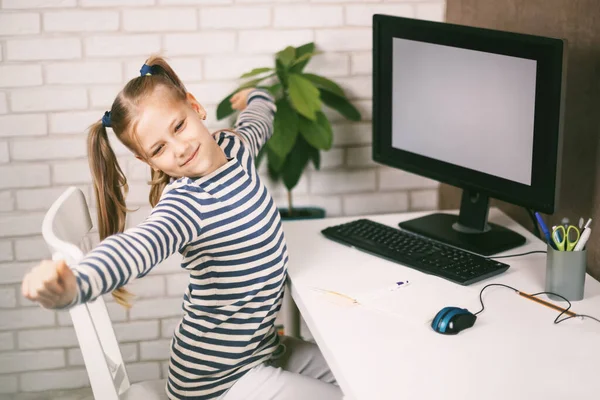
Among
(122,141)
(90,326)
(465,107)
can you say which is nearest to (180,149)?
(122,141)

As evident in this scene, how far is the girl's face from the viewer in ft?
4.81

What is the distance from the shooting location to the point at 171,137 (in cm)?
147

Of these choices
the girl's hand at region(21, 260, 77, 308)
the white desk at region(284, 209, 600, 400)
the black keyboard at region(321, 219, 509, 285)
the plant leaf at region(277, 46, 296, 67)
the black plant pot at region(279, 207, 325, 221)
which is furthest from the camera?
the black plant pot at region(279, 207, 325, 221)

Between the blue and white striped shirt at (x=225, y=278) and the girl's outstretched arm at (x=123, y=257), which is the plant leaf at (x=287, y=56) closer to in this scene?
the blue and white striped shirt at (x=225, y=278)

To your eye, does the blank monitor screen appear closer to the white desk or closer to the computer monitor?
the computer monitor

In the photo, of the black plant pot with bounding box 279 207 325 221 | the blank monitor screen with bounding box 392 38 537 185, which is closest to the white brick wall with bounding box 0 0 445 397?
the black plant pot with bounding box 279 207 325 221

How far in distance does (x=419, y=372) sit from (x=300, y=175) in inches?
44.5

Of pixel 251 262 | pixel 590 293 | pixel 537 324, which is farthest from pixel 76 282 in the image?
pixel 590 293

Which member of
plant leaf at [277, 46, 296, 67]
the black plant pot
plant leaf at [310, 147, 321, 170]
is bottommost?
the black plant pot

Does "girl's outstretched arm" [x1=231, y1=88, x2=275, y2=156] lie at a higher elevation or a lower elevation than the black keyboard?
higher

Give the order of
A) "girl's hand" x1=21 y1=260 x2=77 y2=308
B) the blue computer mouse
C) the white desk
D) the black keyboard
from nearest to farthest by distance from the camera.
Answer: "girl's hand" x1=21 y1=260 x2=77 y2=308 < the white desk < the blue computer mouse < the black keyboard

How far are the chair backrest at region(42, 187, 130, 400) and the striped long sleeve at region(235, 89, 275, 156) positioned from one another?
0.46 metres

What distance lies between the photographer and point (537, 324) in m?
1.42

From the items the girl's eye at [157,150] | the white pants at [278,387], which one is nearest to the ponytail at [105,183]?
the girl's eye at [157,150]
